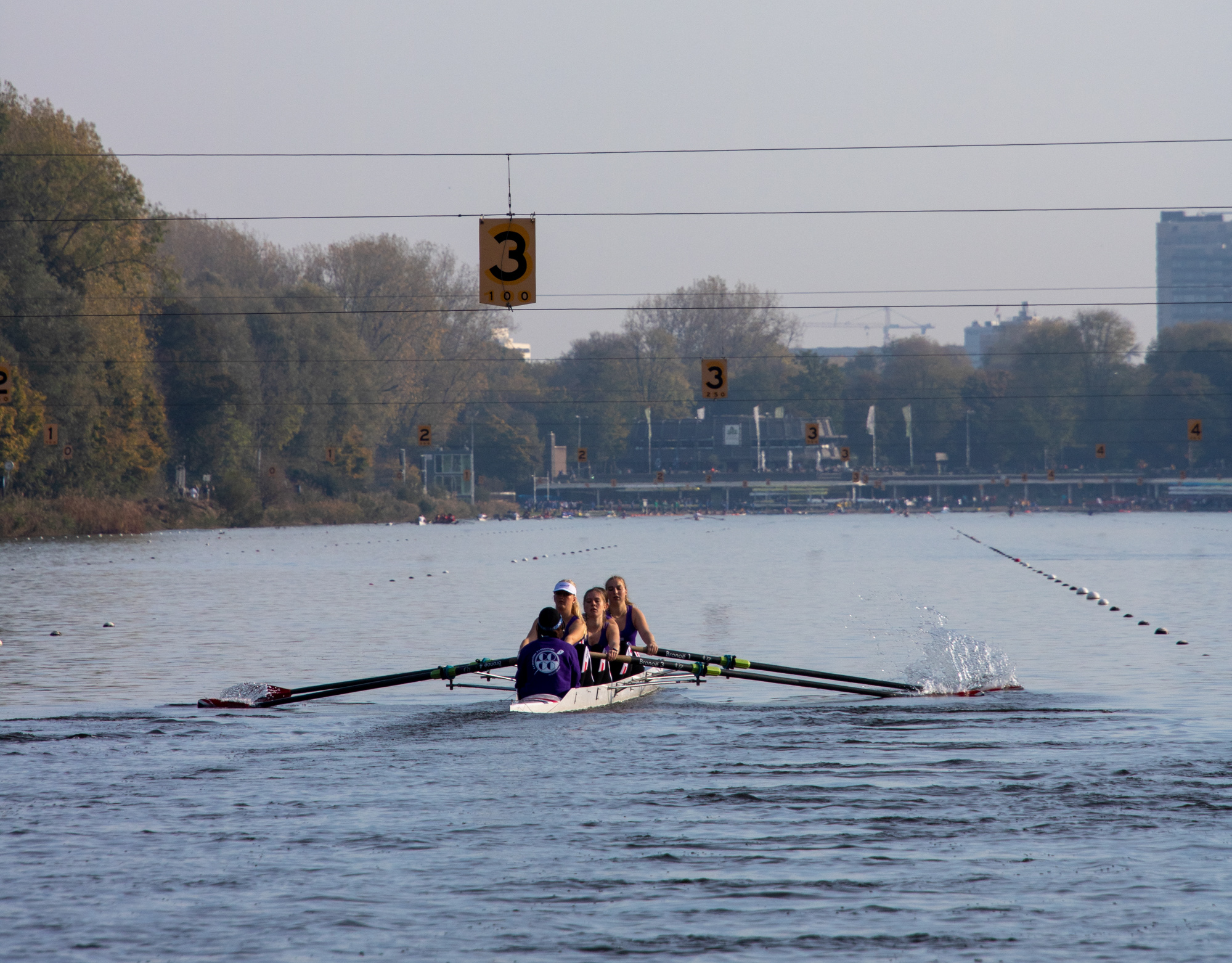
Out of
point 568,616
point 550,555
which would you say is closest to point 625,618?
point 568,616

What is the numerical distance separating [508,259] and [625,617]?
27.3ft

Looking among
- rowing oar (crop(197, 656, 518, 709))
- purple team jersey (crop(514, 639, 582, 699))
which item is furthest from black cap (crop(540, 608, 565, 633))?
rowing oar (crop(197, 656, 518, 709))

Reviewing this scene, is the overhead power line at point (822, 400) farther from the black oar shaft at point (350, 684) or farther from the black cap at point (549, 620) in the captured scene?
the black cap at point (549, 620)

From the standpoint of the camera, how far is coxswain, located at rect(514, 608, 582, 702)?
16.3 meters

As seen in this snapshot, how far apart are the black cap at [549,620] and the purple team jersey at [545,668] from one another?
0.20 metres

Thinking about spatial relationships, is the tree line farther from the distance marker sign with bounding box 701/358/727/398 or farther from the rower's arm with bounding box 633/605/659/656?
the rower's arm with bounding box 633/605/659/656

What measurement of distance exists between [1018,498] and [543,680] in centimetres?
→ 16539

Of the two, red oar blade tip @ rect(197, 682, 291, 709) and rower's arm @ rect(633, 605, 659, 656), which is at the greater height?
rower's arm @ rect(633, 605, 659, 656)

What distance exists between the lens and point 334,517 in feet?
367

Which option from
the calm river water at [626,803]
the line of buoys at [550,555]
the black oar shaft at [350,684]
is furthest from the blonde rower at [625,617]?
the line of buoys at [550,555]

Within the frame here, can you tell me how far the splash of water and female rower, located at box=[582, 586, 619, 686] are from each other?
12.9 ft

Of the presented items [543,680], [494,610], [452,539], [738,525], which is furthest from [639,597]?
[738,525]

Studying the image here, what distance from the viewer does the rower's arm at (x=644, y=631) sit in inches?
797

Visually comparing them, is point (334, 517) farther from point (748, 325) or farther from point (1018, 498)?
point (1018, 498)
